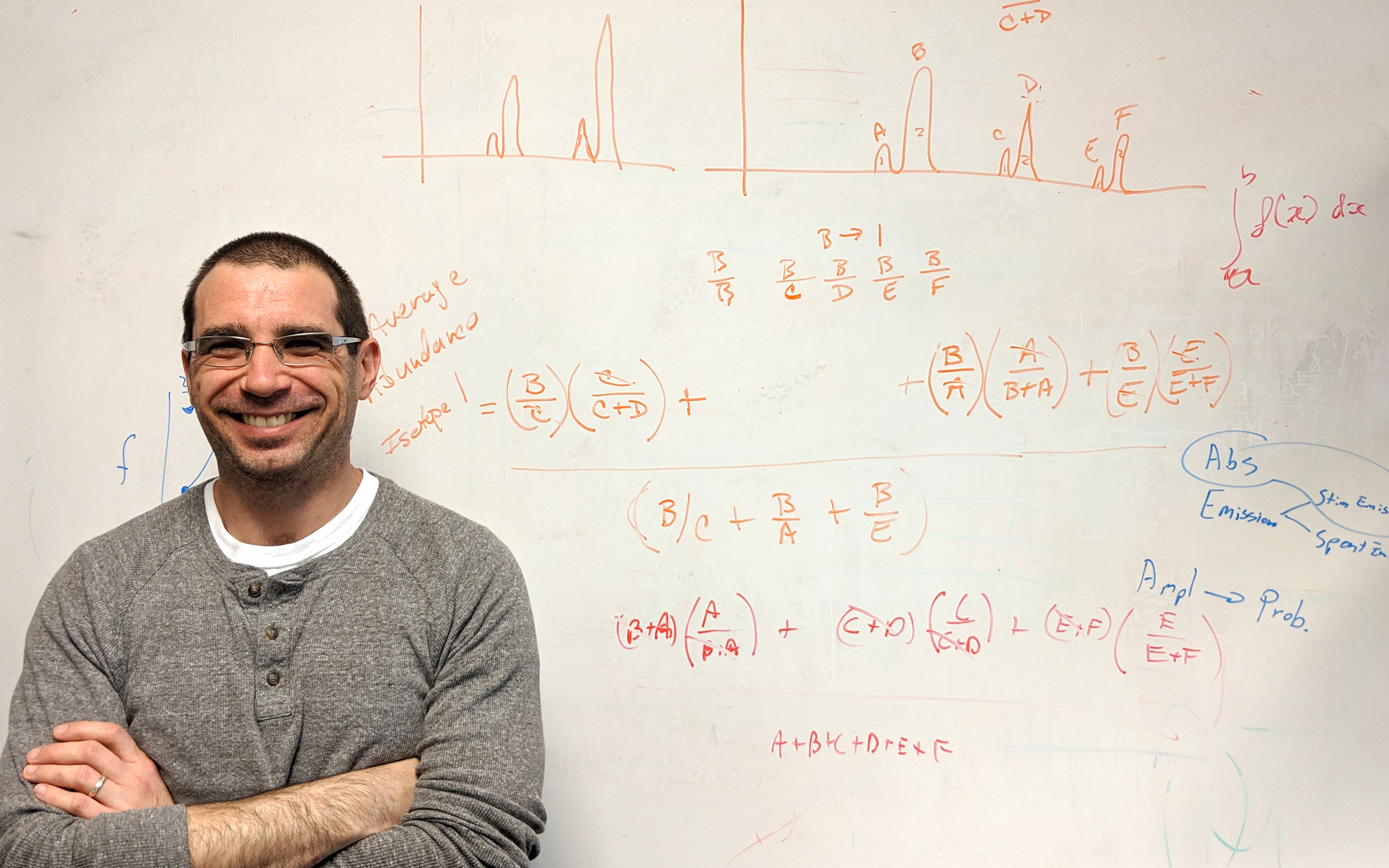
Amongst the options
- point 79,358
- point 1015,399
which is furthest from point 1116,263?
point 79,358

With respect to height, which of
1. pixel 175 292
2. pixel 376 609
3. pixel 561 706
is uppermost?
pixel 175 292

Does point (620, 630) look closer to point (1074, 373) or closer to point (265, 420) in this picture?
point (265, 420)

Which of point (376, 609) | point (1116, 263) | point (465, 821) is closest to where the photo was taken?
point (465, 821)

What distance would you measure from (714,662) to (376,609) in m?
0.69

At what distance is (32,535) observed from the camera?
1750mm

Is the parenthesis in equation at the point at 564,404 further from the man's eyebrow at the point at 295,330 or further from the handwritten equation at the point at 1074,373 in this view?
the handwritten equation at the point at 1074,373

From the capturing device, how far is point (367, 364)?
1.42 metres

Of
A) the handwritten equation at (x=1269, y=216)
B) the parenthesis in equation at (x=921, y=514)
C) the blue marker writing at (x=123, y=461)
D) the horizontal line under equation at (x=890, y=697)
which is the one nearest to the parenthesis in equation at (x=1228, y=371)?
the handwritten equation at (x=1269, y=216)

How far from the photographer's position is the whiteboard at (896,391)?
5.52 ft

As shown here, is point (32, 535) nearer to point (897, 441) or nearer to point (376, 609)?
point (376, 609)

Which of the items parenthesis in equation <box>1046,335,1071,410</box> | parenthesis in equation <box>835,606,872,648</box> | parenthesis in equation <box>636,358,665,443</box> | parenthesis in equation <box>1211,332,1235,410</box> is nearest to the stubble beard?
parenthesis in equation <box>636,358,665,443</box>

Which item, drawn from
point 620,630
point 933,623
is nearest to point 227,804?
point 620,630

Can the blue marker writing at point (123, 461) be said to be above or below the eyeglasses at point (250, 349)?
below

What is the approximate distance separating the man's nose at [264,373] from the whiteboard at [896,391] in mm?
446
